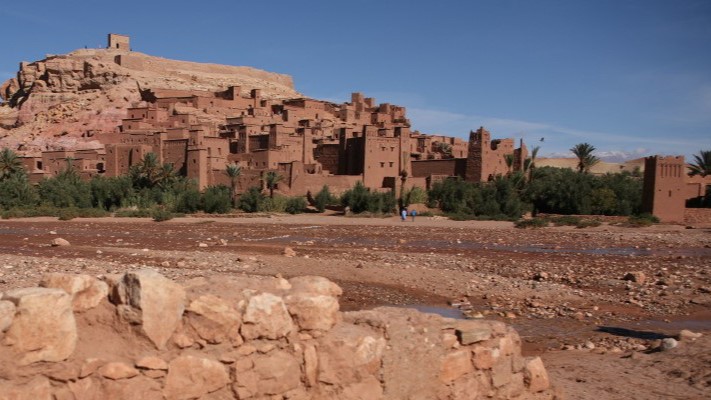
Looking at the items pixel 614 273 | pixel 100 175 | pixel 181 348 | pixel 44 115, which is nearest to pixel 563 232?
pixel 614 273

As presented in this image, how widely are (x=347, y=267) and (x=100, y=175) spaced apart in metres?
36.3

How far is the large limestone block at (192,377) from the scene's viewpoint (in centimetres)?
352

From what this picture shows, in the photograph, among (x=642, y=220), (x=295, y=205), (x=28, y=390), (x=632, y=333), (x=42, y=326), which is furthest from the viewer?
(x=295, y=205)

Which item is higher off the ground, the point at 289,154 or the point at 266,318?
the point at 289,154

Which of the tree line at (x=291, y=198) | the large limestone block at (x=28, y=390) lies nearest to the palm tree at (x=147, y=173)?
the tree line at (x=291, y=198)

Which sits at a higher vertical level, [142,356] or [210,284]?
[210,284]

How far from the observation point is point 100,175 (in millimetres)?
46094

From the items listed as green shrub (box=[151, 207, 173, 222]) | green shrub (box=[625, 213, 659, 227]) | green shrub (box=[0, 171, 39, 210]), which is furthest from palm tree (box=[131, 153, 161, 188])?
green shrub (box=[625, 213, 659, 227])

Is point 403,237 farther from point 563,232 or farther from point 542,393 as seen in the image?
point 542,393

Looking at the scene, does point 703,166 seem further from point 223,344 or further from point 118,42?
point 118,42

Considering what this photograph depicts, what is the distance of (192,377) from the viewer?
3.58 meters

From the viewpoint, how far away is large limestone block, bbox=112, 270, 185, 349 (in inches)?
140

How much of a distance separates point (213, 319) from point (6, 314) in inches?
44.4

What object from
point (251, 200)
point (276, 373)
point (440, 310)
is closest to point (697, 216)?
point (251, 200)
